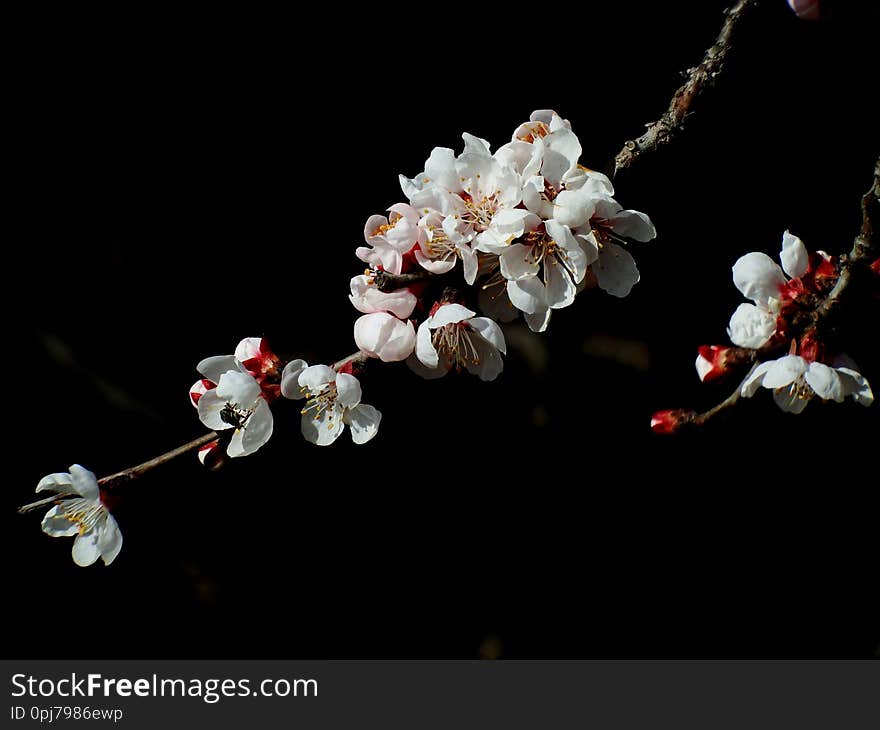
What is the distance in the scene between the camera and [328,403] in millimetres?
727

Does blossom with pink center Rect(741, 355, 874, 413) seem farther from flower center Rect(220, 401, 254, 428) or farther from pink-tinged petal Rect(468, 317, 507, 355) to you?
flower center Rect(220, 401, 254, 428)

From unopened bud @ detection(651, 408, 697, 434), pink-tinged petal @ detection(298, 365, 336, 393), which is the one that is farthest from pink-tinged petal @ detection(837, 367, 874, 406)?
pink-tinged petal @ detection(298, 365, 336, 393)

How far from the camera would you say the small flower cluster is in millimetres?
646

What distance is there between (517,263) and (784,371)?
9.8 inches

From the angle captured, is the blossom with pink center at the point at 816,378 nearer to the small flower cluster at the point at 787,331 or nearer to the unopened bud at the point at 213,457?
the small flower cluster at the point at 787,331

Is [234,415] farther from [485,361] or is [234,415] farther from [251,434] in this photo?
[485,361]

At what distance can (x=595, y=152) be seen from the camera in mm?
1186

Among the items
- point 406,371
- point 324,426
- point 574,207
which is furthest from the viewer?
point 406,371

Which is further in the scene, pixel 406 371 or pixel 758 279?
pixel 406 371

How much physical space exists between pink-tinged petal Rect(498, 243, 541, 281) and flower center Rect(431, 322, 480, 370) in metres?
0.08

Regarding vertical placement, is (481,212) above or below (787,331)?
above

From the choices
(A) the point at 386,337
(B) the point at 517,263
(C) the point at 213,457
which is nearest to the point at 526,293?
(B) the point at 517,263

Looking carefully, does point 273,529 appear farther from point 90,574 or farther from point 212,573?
point 90,574

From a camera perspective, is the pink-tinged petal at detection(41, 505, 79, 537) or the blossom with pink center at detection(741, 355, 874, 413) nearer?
the blossom with pink center at detection(741, 355, 874, 413)
